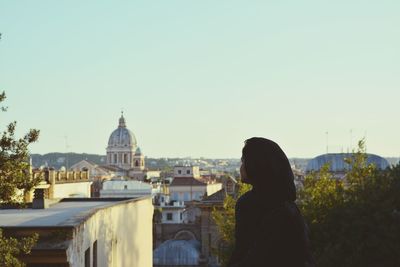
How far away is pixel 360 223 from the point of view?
19188 mm

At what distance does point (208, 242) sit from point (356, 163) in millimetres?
38427

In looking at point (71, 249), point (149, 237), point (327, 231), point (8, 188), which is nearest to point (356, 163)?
point (327, 231)

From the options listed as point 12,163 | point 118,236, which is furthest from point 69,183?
point 12,163

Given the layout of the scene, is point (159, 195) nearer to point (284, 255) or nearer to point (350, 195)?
point (350, 195)

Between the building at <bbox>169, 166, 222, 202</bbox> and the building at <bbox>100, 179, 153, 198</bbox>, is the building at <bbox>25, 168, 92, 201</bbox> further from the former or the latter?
the building at <bbox>169, 166, 222, 202</bbox>

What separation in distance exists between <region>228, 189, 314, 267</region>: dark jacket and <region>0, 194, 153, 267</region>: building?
6.96 metres

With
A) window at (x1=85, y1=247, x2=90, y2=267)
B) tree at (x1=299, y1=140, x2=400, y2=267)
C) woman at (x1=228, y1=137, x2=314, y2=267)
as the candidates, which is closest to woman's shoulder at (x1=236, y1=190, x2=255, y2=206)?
woman at (x1=228, y1=137, x2=314, y2=267)

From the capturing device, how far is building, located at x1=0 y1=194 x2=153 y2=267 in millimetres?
10594

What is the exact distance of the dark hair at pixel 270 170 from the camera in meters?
3.93

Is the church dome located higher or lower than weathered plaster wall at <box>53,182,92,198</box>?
higher

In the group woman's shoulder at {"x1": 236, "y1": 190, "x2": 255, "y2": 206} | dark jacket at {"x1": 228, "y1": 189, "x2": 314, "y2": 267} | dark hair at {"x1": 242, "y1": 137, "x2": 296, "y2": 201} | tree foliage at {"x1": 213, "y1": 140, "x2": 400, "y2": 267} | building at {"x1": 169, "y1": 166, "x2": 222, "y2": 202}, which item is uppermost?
dark hair at {"x1": 242, "y1": 137, "x2": 296, "y2": 201}

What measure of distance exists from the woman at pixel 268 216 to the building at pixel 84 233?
6905 mm

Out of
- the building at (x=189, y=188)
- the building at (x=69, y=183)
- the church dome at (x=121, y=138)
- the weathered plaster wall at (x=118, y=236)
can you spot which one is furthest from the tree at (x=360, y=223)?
the church dome at (x=121, y=138)

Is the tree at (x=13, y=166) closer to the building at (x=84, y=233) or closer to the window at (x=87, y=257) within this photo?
the building at (x=84, y=233)
